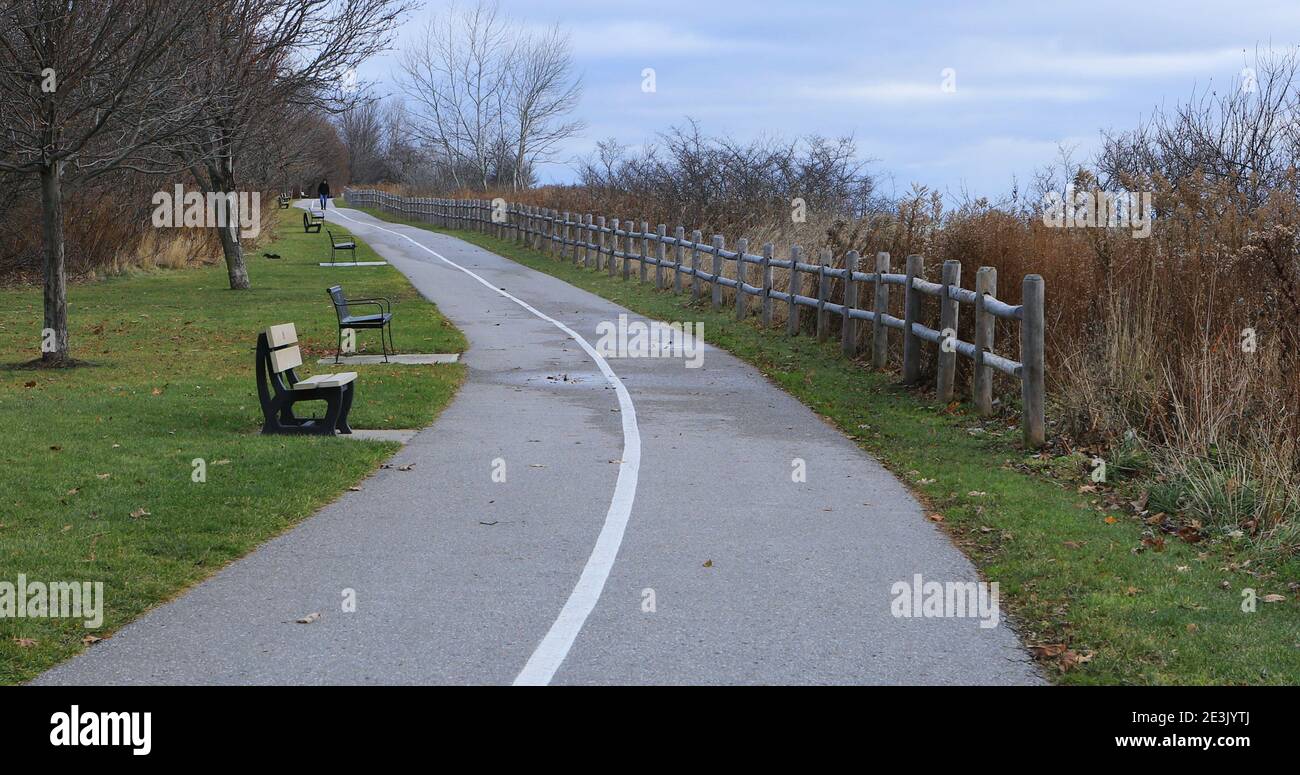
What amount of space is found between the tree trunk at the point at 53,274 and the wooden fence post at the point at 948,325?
11.4 m

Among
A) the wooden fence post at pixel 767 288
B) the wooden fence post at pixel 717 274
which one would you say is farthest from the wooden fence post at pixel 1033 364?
the wooden fence post at pixel 717 274

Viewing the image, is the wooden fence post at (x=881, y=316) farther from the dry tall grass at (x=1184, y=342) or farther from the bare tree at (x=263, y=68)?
the bare tree at (x=263, y=68)

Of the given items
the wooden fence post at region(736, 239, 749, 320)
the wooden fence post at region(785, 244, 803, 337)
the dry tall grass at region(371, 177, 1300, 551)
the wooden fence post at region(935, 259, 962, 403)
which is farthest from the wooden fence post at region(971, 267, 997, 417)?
the wooden fence post at region(736, 239, 749, 320)

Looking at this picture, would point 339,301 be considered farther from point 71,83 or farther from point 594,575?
point 594,575

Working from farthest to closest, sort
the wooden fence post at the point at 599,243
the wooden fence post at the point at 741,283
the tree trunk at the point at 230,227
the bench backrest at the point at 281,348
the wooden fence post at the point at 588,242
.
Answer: the wooden fence post at the point at 588,242, the wooden fence post at the point at 599,243, the tree trunk at the point at 230,227, the wooden fence post at the point at 741,283, the bench backrest at the point at 281,348

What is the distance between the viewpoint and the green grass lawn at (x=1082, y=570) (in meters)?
6.14

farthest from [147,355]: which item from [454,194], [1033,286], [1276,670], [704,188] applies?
[454,194]

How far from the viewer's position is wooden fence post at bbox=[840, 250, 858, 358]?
60.1ft

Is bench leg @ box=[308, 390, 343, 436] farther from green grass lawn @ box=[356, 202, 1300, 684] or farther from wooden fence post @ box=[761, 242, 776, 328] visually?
wooden fence post @ box=[761, 242, 776, 328]

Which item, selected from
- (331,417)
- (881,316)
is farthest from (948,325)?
(331,417)

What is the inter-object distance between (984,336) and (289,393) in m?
6.78

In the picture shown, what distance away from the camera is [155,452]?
11.3 meters

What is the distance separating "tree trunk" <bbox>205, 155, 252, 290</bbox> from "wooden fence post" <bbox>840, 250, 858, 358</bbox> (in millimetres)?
17089
